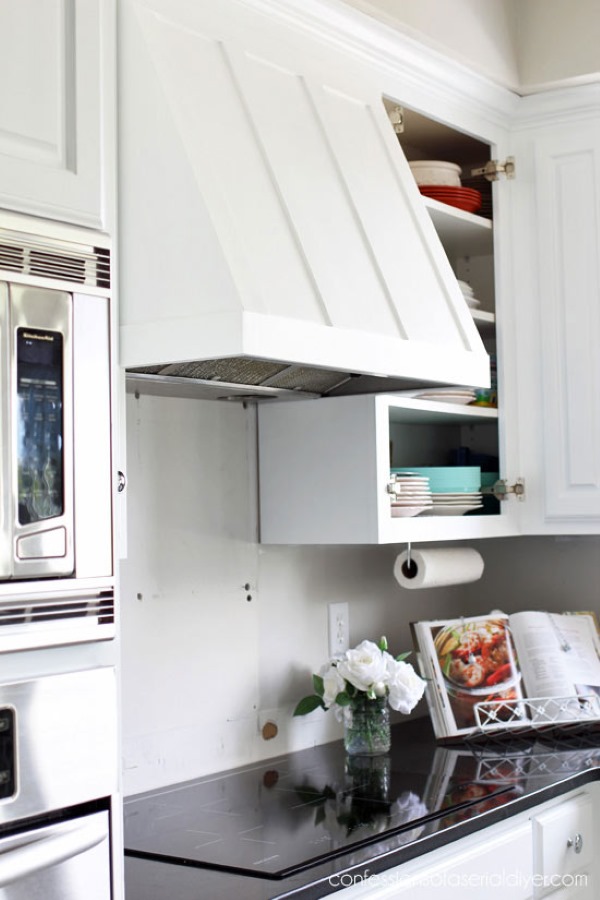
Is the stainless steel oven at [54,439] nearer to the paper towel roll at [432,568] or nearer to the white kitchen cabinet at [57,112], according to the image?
the white kitchen cabinet at [57,112]

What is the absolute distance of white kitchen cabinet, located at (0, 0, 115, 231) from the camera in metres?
1.37

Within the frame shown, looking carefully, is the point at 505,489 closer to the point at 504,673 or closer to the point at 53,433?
the point at 504,673

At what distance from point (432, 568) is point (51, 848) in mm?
1391

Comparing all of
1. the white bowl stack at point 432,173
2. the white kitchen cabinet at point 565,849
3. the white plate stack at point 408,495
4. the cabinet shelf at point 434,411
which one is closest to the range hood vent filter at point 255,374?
the cabinet shelf at point 434,411

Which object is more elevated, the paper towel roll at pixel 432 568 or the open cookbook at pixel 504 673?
the paper towel roll at pixel 432 568

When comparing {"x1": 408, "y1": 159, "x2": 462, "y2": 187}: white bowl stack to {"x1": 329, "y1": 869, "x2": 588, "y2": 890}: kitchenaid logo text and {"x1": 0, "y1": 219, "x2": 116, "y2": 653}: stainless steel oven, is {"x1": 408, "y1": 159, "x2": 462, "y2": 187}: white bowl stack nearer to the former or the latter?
{"x1": 0, "y1": 219, "x2": 116, "y2": 653}: stainless steel oven

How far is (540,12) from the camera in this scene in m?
2.72

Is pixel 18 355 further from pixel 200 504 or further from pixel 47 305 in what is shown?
pixel 200 504

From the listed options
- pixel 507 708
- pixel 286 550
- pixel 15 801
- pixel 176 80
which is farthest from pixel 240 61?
pixel 507 708

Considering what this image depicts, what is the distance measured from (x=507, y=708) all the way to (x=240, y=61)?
156 centimetres

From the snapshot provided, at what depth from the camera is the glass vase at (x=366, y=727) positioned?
2.36 metres

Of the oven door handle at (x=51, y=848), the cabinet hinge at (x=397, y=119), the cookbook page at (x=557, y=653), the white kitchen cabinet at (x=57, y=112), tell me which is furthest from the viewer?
the cookbook page at (x=557, y=653)

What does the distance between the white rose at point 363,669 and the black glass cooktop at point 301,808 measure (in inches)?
6.8

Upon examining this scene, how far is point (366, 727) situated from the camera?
93.4 inches
